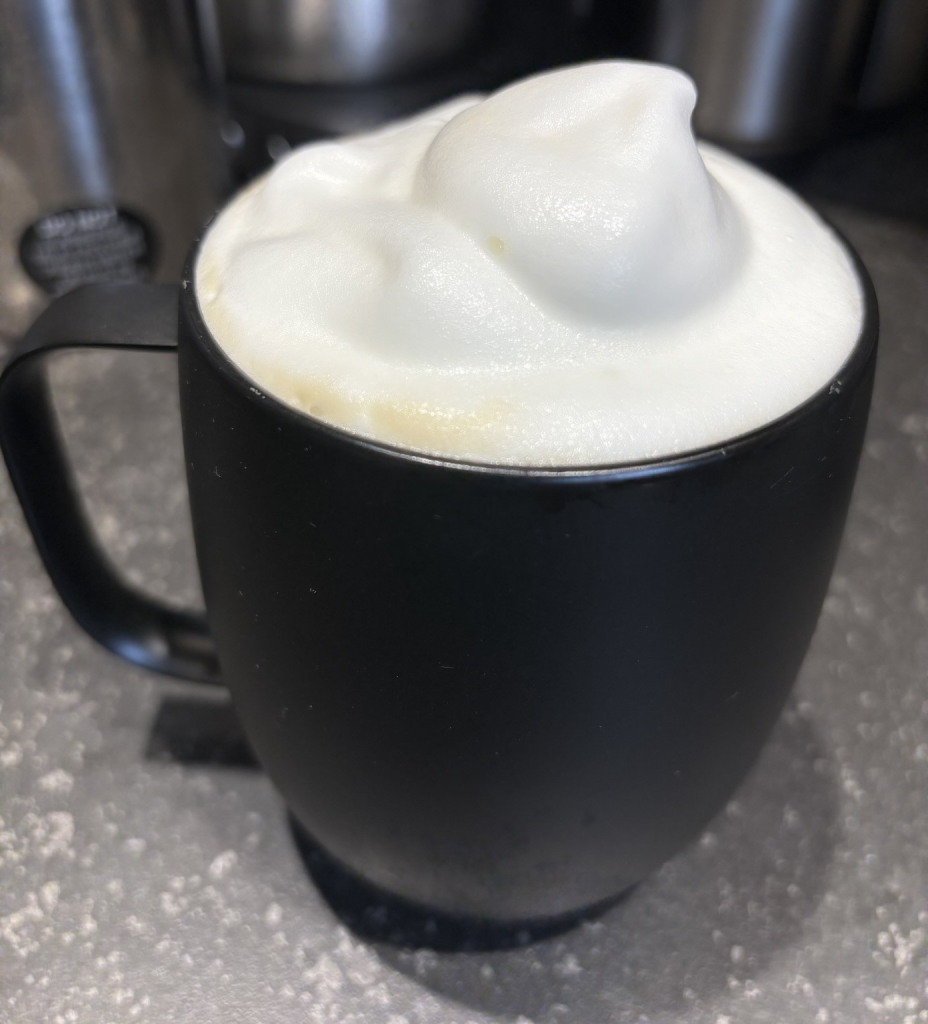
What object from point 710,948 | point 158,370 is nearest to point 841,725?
point 710,948

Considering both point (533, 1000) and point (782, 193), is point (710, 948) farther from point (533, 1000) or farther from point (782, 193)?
point (782, 193)

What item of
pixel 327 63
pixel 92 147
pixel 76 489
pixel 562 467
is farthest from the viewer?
pixel 327 63

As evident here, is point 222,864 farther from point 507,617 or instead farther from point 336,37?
point 336,37

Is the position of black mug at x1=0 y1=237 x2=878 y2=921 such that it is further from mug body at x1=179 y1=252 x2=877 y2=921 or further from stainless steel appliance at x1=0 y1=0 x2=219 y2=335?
stainless steel appliance at x1=0 y1=0 x2=219 y2=335

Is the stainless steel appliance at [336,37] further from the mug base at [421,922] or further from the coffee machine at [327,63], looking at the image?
the mug base at [421,922]

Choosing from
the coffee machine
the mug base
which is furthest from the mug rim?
the coffee machine

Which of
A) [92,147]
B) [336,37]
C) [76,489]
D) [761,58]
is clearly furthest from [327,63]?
[76,489]

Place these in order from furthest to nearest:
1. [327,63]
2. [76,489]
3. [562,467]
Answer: [327,63]
[76,489]
[562,467]
